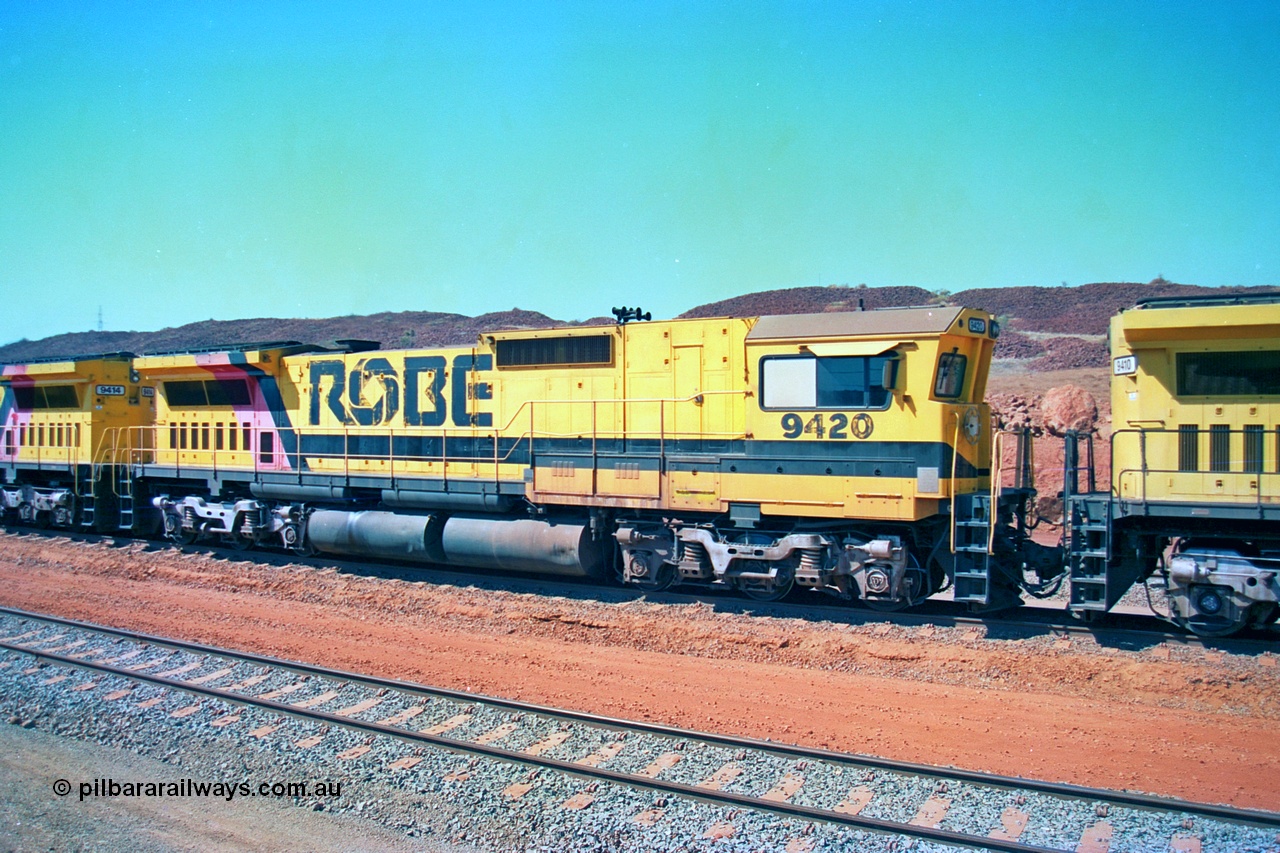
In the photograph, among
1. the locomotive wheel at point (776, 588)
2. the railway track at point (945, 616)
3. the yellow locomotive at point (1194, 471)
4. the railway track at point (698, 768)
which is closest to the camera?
the railway track at point (698, 768)

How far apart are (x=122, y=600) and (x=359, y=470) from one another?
12.5 ft

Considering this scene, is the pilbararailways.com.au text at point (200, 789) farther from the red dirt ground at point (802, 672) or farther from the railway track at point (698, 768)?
the red dirt ground at point (802, 672)

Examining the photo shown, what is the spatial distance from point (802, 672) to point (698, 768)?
277cm

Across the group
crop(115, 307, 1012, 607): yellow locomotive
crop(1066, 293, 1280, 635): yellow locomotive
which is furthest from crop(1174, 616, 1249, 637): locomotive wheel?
crop(115, 307, 1012, 607): yellow locomotive

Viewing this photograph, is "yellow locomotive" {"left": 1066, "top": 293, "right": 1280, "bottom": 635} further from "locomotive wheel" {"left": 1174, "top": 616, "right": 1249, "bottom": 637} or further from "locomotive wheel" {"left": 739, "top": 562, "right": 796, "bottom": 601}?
"locomotive wheel" {"left": 739, "top": 562, "right": 796, "bottom": 601}

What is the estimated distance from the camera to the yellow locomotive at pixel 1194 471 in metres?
8.96

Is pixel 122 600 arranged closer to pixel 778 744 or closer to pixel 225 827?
pixel 225 827

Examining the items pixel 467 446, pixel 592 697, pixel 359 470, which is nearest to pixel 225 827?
pixel 592 697

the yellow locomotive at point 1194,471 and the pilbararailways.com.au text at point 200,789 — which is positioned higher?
the yellow locomotive at point 1194,471

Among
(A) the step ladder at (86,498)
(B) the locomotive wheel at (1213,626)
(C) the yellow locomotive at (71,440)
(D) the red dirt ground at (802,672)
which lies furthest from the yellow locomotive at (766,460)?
(A) the step ladder at (86,498)

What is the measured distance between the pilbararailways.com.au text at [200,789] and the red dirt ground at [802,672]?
2.36 m

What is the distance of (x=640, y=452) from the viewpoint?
11805 mm

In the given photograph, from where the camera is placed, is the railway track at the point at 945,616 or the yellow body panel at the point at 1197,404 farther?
the railway track at the point at 945,616

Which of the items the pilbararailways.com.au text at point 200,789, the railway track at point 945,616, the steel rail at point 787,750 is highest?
the railway track at point 945,616
